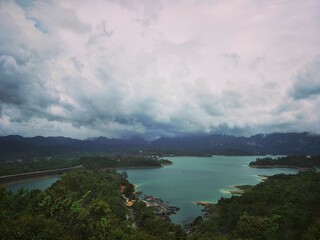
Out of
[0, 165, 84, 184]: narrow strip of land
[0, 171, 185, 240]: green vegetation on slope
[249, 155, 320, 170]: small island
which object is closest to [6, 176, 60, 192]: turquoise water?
[0, 165, 84, 184]: narrow strip of land

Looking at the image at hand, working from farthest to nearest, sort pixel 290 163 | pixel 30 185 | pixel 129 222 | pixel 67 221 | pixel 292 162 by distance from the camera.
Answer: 1. pixel 290 163
2. pixel 292 162
3. pixel 30 185
4. pixel 129 222
5. pixel 67 221

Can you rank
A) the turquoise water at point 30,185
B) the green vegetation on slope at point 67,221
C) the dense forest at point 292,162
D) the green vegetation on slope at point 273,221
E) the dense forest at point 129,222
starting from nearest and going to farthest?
1. the green vegetation on slope at point 67,221
2. the dense forest at point 129,222
3. the green vegetation on slope at point 273,221
4. the turquoise water at point 30,185
5. the dense forest at point 292,162

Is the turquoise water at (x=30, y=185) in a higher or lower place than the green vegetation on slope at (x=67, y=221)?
lower

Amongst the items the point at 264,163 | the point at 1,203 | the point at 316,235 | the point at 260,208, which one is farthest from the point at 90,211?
the point at 264,163

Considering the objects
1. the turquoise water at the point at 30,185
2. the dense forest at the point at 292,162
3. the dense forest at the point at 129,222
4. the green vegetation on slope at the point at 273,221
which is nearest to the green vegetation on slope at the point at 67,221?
the dense forest at the point at 129,222

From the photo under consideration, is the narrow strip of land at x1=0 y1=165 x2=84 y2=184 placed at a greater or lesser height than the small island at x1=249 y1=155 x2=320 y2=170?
lesser

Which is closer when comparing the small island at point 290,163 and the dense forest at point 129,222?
the dense forest at point 129,222

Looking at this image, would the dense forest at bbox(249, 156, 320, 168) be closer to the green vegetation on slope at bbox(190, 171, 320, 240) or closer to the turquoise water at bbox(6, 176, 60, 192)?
the green vegetation on slope at bbox(190, 171, 320, 240)

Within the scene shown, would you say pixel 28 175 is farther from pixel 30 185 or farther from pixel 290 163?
pixel 290 163

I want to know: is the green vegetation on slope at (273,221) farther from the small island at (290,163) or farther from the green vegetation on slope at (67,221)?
the small island at (290,163)

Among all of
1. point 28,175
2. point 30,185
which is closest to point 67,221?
point 30,185

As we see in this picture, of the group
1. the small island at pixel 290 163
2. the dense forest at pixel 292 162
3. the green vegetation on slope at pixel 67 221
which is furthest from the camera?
the small island at pixel 290 163
